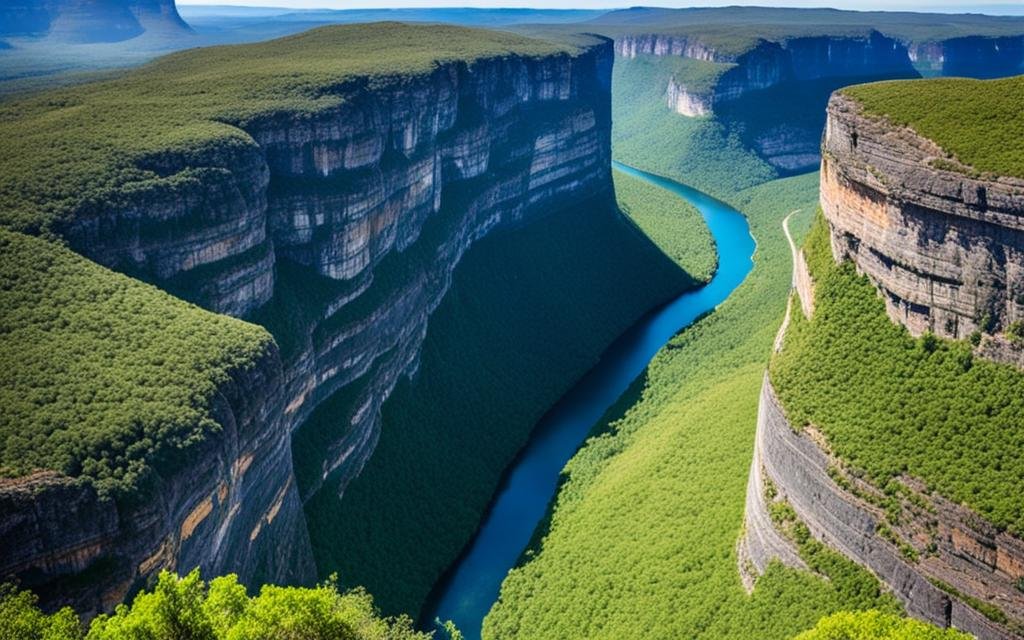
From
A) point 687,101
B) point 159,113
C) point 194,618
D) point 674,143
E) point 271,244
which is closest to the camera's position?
point 194,618

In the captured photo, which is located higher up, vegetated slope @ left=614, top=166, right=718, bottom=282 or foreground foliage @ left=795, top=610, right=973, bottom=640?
foreground foliage @ left=795, top=610, right=973, bottom=640

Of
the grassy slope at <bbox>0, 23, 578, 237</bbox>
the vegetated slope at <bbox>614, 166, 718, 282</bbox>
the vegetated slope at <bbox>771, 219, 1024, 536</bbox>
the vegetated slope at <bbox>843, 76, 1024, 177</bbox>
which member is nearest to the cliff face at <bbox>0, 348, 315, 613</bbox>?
the grassy slope at <bbox>0, 23, 578, 237</bbox>

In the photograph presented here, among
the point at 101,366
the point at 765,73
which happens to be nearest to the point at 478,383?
the point at 101,366

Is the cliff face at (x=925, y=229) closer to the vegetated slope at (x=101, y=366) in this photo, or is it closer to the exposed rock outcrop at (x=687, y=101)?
the vegetated slope at (x=101, y=366)

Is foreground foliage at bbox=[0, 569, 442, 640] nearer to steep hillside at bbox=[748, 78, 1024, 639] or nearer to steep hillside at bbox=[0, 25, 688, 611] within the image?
steep hillside at bbox=[0, 25, 688, 611]

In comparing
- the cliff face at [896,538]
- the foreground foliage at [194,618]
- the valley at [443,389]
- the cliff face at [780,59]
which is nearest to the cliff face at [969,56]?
the cliff face at [780,59]

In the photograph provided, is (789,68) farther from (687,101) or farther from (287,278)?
(287,278)

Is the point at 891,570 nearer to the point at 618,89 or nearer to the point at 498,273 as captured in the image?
the point at 498,273
